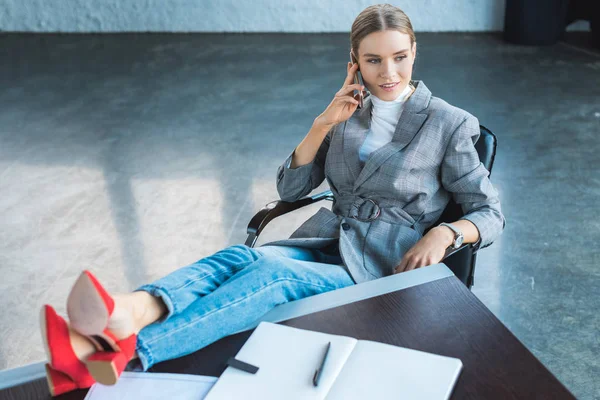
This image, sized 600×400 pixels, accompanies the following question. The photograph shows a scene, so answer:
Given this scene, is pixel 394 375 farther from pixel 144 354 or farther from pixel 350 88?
pixel 350 88

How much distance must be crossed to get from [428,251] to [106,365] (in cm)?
88

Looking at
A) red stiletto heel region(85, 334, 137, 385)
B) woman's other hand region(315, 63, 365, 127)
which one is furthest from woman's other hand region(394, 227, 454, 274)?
red stiletto heel region(85, 334, 137, 385)

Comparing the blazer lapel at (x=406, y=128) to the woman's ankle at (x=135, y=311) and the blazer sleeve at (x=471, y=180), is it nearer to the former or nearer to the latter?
the blazer sleeve at (x=471, y=180)

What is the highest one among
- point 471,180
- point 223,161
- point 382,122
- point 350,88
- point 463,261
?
point 350,88

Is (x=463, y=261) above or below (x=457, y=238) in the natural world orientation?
below

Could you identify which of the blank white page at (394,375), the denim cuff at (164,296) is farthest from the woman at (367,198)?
the blank white page at (394,375)

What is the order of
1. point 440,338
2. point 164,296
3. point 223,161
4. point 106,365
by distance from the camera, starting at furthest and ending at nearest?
point 223,161 < point 164,296 < point 440,338 < point 106,365

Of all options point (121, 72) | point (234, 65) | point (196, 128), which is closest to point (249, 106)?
point (196, 128)

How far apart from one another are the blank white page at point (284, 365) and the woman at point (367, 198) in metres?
0.11

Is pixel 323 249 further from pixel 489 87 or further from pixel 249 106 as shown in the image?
pixel 489 87

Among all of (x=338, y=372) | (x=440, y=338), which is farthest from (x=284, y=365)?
(x=440, y=338)

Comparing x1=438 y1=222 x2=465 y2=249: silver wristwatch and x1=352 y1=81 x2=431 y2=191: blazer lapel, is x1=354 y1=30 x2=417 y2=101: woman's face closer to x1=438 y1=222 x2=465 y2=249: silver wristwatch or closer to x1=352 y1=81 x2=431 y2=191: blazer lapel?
x1=352 y1=81 x2=431 y2=191: blazer lapel

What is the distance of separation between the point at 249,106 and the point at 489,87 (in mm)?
1889

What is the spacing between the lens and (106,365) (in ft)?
3.75
